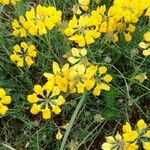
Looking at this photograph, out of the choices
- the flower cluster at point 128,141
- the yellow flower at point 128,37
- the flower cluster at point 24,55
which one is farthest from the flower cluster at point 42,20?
the flower cluster at point 128,141

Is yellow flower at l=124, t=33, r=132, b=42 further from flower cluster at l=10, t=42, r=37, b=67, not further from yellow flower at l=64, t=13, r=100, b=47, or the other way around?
flower cluster at l=10, t=42, r=37, b=67

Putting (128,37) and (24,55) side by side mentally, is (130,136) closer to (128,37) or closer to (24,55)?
(128,37)

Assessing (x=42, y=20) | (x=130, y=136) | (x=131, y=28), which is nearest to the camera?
(x=130, y=136)

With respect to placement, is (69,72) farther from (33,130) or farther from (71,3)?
(71,3)

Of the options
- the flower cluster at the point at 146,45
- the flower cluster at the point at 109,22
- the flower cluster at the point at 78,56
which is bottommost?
the flower cluster at the point at 78,56

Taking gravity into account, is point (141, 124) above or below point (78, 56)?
below

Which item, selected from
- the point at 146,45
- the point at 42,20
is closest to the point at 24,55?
the point at 42,20

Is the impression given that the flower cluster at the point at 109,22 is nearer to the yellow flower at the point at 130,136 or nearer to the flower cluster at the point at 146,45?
Result: the flower cluster at the point at 146,45

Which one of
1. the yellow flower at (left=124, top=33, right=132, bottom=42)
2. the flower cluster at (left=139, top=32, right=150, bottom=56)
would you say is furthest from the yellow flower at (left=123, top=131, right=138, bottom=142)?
the yellow flower at (left=124, top=33, right=132, bottom=42)

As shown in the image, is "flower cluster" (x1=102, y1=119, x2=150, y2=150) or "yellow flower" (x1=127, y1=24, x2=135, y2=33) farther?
"yellow flower" (x1=127, y1=24, x2=135, y2=33)

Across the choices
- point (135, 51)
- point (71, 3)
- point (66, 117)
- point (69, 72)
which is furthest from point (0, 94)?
point (71, 3)

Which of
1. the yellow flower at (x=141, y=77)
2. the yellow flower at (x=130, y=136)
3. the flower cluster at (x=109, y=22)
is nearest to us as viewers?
the yellow flower at (x=130, y=136)
